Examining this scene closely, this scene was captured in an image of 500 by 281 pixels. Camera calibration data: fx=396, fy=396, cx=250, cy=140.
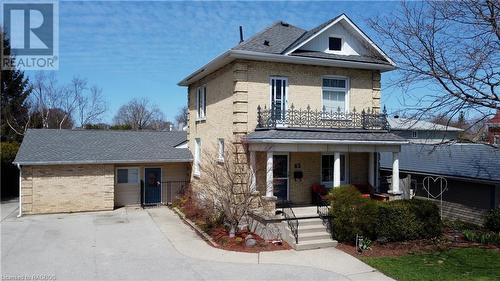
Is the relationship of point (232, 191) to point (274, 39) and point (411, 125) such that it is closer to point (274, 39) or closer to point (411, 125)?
point (411, 125)

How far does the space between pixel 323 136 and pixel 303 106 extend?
200cm

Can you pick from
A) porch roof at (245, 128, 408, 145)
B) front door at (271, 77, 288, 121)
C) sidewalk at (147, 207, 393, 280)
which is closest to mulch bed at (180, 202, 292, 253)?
sidewalk at (147, 207, 393, 280)

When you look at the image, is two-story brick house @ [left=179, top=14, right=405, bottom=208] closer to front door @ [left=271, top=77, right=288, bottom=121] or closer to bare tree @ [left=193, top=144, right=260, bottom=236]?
front door @ [left=271, top=77, right=288, bottom=121]

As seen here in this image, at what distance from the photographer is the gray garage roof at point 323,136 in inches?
573

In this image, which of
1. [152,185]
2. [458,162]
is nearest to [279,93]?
[152,185]

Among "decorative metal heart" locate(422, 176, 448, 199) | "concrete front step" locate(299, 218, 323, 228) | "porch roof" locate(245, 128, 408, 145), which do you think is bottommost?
"concrete front step" locate(299, 218, 323, 228)

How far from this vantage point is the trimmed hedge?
44.2ft

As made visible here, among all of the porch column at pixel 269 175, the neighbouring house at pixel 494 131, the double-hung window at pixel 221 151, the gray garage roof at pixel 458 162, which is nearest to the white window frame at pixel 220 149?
the double-hung window at pixel 221 151

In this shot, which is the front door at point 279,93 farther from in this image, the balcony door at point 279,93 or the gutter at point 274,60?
the gutter at point 274,60

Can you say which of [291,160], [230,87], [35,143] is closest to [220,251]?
[291,160]

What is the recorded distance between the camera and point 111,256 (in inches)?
488

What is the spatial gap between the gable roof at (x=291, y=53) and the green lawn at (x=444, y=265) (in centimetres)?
815

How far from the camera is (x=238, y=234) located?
14.7 m

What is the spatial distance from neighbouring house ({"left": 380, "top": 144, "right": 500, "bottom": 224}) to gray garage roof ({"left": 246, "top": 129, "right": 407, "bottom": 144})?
214 cm
